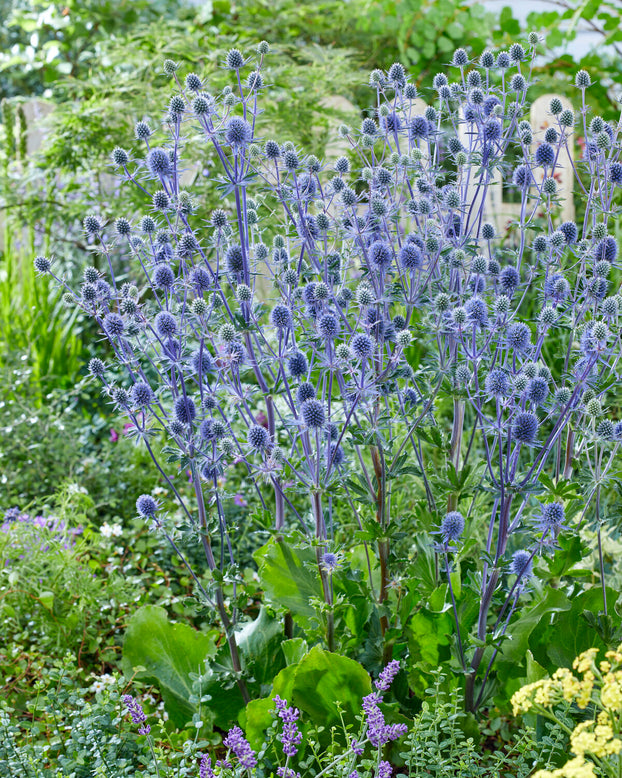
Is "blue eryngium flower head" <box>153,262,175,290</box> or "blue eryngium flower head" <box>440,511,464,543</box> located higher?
"blue eryngium flower head" <box>153,262,175,290</box>

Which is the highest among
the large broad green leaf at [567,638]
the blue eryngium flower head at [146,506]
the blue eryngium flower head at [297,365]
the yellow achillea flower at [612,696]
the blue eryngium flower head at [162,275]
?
the blue eryngium flower head at [162,275]

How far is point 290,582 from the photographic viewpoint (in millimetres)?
2291

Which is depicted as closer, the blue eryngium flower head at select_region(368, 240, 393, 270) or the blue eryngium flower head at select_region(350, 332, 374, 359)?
the blue eryngium flower head at select_region(350, 332, 374, 359)

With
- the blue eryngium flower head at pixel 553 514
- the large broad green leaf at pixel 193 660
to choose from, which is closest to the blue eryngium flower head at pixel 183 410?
the large broad green leaf at pixel 193 660

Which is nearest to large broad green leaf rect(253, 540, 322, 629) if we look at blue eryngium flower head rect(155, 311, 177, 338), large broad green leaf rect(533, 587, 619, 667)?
large broad green leaf rect(533, 587, 619, 667)

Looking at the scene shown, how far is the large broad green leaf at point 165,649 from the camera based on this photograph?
2398 millimetres

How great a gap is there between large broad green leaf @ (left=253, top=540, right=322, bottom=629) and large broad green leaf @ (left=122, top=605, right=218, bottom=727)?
32 centimetres

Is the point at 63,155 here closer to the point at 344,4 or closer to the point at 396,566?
the point at 344,4

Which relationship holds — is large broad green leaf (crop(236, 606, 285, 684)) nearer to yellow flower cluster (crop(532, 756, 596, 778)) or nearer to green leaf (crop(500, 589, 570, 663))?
green leaf (crop(500, 589, 570, 663))

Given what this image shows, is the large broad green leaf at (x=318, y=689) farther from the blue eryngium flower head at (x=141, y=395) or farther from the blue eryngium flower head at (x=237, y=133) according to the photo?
the blue eryngium flower head at (x=237, y=133)

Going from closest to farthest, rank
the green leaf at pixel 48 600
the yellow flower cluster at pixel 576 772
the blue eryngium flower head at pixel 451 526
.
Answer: the yellow flower cluster at pixel 576 772 < the blue eryngium flower head at pixel 451 526 < the green leaf at pixel 48 600

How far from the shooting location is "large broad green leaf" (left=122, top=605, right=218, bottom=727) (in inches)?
94.4

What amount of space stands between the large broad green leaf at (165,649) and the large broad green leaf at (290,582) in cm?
32

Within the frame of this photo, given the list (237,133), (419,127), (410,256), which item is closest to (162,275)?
(237,133)
